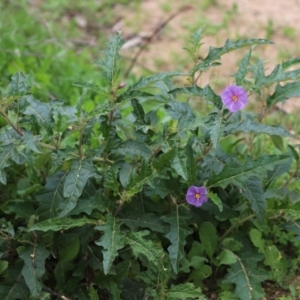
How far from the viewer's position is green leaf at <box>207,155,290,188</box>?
2.62 m

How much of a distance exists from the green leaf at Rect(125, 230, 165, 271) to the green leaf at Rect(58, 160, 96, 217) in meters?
0.28

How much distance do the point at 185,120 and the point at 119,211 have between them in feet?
1.73

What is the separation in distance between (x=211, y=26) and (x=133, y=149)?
3.60 m

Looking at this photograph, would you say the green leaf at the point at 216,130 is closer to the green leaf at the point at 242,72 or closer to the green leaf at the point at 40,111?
the green leaf at the point at 242,72

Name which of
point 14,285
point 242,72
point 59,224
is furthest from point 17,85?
point 242,72

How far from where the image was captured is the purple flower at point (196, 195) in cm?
270

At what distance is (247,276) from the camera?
9.24ft

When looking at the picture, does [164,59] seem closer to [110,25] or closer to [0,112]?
[110,25]

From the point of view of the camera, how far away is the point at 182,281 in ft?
9.75

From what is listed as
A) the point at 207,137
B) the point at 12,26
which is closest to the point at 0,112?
the point at 207,137

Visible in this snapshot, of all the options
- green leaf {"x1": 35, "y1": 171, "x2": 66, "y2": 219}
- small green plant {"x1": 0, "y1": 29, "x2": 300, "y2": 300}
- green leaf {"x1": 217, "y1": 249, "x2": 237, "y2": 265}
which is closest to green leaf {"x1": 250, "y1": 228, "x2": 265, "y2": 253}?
small green plant {"x1": 0, "y1": 29, "x2": 300, "y2": 300}

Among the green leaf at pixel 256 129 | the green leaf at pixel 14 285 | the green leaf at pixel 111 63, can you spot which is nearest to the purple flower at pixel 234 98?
the green leaf at pixel 256 129

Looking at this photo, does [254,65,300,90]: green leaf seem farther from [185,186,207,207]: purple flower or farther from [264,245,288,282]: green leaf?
[264,245,288,282]: green leaf

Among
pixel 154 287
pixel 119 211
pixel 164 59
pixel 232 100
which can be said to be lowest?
pixel 164 59
